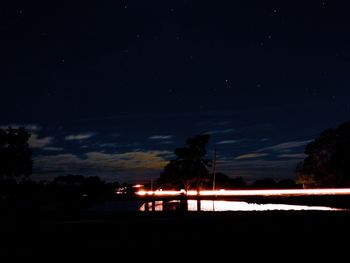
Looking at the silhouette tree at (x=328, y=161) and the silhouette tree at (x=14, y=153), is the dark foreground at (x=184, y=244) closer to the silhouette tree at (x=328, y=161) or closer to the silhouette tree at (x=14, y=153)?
the silhouette tree at (x=14, y=153)

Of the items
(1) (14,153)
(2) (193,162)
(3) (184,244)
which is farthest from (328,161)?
(3) (184,244)

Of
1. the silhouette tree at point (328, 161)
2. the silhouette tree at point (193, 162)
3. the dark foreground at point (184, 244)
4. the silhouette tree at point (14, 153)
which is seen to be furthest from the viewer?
the silhouette tree at point (193, 162)

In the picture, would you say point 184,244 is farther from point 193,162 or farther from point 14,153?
point 193,162

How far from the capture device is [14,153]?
52.0 metres

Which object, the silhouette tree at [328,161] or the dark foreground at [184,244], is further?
the silhouette tree at [328,161]

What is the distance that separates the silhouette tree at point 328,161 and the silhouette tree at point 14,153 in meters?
44.0

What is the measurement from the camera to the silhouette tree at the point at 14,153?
51.7 meters

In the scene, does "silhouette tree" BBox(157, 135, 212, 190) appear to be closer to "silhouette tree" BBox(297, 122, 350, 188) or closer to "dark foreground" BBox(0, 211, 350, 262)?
"silhouette tree" BBox(297, 122, 350, 188)

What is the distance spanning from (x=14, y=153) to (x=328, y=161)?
4676cm

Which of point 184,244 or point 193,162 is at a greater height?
point 193,162

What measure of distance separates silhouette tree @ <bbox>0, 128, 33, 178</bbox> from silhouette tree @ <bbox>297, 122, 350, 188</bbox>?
1731 inches

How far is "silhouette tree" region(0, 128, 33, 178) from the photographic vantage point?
51.7 metres

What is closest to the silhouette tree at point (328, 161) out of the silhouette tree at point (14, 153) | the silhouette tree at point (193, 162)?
the silhouette tree at point (193, 162)

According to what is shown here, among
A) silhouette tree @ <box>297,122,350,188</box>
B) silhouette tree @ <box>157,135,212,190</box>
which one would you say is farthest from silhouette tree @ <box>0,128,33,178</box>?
silhouette tree @ <box>297,122,350,188</box>
